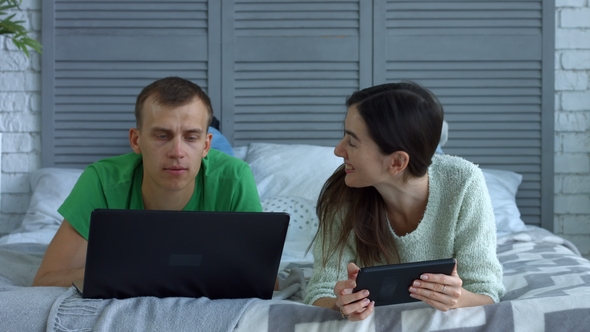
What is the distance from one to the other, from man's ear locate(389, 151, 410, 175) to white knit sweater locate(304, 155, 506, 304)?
13 cm

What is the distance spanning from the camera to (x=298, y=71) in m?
3.26

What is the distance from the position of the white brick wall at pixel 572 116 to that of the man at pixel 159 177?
1900mm

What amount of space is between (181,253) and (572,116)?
2.43m

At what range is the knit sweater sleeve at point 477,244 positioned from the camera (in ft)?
5.04

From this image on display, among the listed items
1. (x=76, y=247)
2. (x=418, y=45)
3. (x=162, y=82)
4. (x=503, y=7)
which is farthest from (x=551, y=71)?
Result: (x=76, y=247)

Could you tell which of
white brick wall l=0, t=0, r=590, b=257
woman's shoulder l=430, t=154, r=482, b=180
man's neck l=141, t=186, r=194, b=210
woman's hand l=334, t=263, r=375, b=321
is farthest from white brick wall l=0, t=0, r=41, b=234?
woman's hand l=334, t=263, r=375, b=321

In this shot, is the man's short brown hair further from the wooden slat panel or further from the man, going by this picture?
the wooden slat panel

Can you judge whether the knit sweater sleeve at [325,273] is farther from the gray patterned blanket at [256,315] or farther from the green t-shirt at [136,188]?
the green t-shirt at [136,188]

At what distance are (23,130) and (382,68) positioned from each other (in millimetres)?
1682

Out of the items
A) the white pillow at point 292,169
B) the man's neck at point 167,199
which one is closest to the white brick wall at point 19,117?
the white pillow at point 292,169

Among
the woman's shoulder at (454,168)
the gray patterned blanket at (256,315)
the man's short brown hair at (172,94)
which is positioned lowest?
the gray patterned blanket at (256,315)

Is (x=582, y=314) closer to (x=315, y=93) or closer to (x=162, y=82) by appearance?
(x=162, y=82)

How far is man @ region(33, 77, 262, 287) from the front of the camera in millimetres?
1710

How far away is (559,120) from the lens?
3242mm
